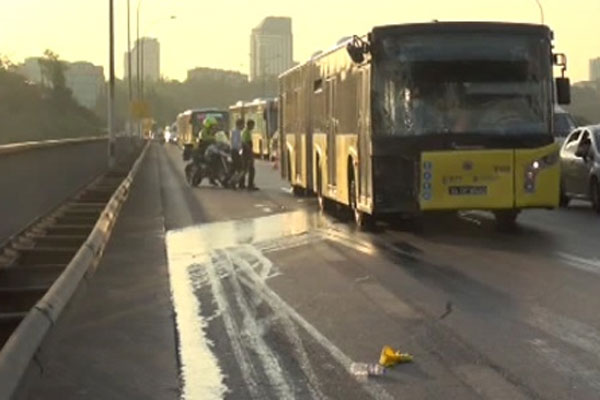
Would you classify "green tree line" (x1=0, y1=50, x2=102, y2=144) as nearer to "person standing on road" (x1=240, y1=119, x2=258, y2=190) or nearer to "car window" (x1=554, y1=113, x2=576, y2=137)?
"person standing on road" (x1=240, y1=119, x2=258, y2=190)

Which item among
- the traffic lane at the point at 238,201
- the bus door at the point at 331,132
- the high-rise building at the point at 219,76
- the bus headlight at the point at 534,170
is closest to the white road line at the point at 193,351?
the bus headlight at the point at 534,170

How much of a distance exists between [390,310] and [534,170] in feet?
23.0

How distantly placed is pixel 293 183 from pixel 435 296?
18.0 m

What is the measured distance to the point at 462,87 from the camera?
56.5 ft

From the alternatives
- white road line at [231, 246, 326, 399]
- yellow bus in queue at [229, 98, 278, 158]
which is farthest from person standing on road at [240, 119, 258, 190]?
yellow bus in queue at [229, 98, 278, 158]

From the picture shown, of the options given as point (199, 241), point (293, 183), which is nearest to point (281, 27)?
point (293, 183)

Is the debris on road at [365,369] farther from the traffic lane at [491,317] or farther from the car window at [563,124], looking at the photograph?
the car window at [563,124]

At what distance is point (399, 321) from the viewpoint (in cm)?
1020

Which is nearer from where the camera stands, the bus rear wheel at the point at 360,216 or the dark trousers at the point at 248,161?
the bus rear wheel at the point at 360,216

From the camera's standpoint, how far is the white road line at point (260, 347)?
7.70 m

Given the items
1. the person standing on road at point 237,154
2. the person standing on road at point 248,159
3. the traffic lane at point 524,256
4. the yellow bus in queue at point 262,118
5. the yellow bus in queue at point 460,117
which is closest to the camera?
the traffic lane at point 524,256

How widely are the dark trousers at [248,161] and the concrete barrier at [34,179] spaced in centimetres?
609

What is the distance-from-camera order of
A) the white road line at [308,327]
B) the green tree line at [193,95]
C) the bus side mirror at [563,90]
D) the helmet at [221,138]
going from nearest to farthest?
the white road line at [308,327]
the bus side mirror at [563,90]
the helmet at [221,138]
the green tree line at [193,95]

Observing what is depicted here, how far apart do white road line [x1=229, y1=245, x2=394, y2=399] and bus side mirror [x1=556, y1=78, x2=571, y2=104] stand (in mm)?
5970
